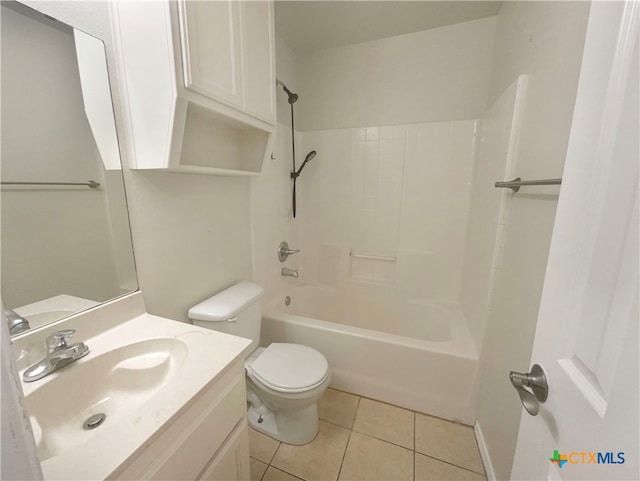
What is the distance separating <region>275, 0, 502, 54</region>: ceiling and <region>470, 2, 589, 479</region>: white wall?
1.31ft

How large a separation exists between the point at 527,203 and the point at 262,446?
1745 mm

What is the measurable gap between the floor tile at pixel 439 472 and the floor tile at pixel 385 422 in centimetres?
10

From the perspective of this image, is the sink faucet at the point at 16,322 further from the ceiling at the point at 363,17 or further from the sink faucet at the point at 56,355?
the ceiling at the point at 363,17

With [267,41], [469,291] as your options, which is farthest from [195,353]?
[469,291]

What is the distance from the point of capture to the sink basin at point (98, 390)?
652mm

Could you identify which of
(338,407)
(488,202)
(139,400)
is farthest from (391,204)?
(139,400)

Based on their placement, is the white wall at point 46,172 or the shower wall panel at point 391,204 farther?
the shower wall panel at point 391,204

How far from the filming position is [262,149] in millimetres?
1463

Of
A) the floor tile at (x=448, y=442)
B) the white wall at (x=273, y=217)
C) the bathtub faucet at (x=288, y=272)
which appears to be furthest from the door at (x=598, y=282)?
the bathtub faucet at (x=288, y=272)

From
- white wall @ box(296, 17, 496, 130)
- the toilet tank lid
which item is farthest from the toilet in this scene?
white wall @ box(296, 17, 496, 130)

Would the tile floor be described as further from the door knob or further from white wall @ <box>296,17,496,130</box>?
white wall @ <box>296,17,496,130</box>

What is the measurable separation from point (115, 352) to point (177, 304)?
415 millimetres

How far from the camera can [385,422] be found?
155 centimetres

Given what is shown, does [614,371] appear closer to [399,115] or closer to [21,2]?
[21,2]
